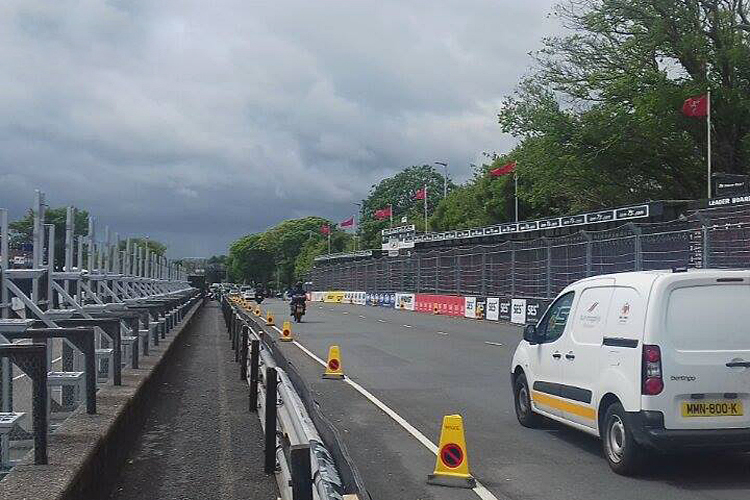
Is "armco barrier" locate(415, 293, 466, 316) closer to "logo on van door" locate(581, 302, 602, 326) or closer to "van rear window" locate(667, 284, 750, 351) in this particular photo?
"logo on van door" locate(581, 302, 602, 326)

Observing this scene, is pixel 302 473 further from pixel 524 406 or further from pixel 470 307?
pixel 470 307

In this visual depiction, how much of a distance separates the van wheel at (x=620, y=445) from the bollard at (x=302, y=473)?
15.1ft

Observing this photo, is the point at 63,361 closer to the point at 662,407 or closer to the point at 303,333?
the point at 662,407

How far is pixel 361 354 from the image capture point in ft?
73.9

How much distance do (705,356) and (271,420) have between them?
3.86 meters

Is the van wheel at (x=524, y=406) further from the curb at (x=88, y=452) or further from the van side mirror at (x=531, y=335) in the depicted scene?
the curb at (x=88, y=452)

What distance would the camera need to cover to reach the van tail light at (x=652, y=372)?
8.33m

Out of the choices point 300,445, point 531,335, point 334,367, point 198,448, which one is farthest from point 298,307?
point 300,445

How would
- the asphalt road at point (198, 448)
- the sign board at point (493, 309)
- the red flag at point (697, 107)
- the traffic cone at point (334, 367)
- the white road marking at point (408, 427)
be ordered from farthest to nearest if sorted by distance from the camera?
the sign board at point (493, 309), the red flag at point (697, 107), the traffic cone at point (334, 367), the white road marking at point (408, 427), the asphalt road at point (198, 448)

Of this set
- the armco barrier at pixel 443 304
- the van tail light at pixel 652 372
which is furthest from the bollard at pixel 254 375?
the armco barrier at pixel 443 304

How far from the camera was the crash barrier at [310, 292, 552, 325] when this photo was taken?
35219 millimetres

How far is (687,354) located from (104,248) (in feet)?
42.3

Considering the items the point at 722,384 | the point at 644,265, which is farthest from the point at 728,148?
the point at 722,384

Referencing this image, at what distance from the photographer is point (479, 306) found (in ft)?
137
